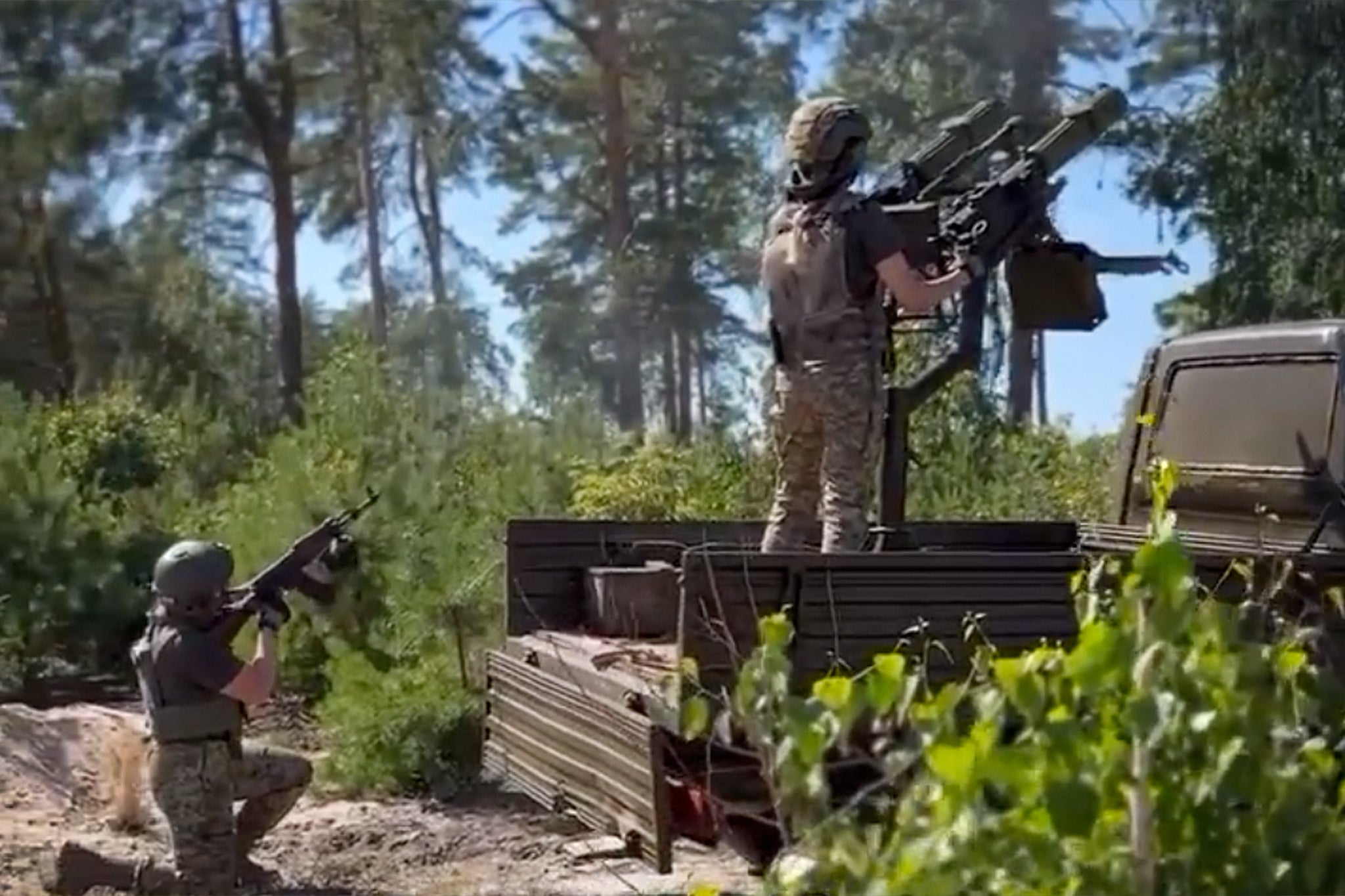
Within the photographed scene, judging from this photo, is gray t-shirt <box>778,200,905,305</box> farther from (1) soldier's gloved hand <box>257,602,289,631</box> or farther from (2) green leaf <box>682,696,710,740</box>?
(2) green leaf <box>682,696,710,740</box>

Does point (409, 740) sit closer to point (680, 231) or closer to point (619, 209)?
point (619, 209)

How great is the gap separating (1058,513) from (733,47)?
16.5 metres

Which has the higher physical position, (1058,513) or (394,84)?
(394,84)

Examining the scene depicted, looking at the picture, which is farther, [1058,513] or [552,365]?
[552,365]

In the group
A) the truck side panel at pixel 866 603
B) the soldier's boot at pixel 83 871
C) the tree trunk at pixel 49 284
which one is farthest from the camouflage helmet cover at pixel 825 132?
the tree trunk at pixel 49 284

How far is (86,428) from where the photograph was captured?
17.2 m

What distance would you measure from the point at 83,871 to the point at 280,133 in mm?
18471

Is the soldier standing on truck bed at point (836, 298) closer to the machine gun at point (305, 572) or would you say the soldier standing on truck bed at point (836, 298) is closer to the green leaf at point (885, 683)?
the machine gun at point (305, 572)

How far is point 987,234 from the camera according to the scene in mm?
6238

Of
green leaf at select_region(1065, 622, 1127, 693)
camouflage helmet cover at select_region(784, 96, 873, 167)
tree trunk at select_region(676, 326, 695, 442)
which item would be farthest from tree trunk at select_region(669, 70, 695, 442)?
green leaf at select_region(1065, 622, 1127, 693)

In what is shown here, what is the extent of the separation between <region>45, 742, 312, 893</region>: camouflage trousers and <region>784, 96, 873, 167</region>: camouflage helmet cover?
8.59 feet

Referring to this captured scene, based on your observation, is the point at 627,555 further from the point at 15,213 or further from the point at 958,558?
the point at 15,213

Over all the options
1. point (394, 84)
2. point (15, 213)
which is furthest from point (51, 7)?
point (394, 84)

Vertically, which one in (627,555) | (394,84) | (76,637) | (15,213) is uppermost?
(394,84)
